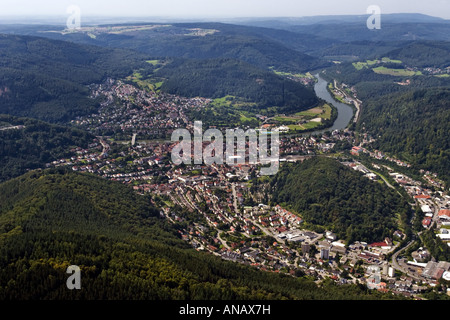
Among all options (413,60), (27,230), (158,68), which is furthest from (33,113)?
(413,60)

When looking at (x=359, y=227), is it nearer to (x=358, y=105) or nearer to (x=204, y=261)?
(x=204, y=261)

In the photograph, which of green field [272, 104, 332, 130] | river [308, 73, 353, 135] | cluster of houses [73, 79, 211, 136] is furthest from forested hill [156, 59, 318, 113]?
cluster of houses [73, 79, 211, 136]

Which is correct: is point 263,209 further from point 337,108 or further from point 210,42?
point 210,42

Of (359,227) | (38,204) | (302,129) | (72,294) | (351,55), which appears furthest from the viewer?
(351,55)

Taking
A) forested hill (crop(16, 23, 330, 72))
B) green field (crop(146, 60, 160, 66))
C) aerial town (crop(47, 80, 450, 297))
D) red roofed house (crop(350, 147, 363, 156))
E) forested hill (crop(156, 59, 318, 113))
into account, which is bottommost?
aerial town (crop(47, 80, 450, 297))

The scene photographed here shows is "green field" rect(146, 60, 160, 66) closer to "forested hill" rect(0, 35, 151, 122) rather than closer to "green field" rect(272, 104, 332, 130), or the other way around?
"forested hill" rect(0, 35, 151, 122)

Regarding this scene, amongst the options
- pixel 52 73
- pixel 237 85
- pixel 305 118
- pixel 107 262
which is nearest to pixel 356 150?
pixel 305 118
